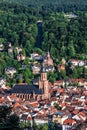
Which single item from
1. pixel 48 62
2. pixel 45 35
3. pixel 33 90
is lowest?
pixel 45 35

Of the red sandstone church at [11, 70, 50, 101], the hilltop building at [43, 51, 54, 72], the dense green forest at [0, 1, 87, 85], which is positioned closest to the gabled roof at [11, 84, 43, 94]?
the red sandstone church at [11, 70, 50, 101]

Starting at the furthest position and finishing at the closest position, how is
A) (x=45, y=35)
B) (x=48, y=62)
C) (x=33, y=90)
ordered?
(x=45, y=35) < (x=48, y=62) < (x=33, y=90)

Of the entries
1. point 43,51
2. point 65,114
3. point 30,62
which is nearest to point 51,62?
point 30,62

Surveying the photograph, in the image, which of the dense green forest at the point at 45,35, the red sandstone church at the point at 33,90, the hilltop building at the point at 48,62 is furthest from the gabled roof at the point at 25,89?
the hilltop building at the point at 48,62

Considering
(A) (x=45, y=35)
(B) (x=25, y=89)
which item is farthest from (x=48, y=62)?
(B) (x=25, y=89)

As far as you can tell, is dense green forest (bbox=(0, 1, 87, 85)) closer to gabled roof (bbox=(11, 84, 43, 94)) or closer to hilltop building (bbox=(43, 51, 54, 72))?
hilltop building (bbox=(43, 51, 54, 72))

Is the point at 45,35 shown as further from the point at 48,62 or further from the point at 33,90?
the point at 33,90
